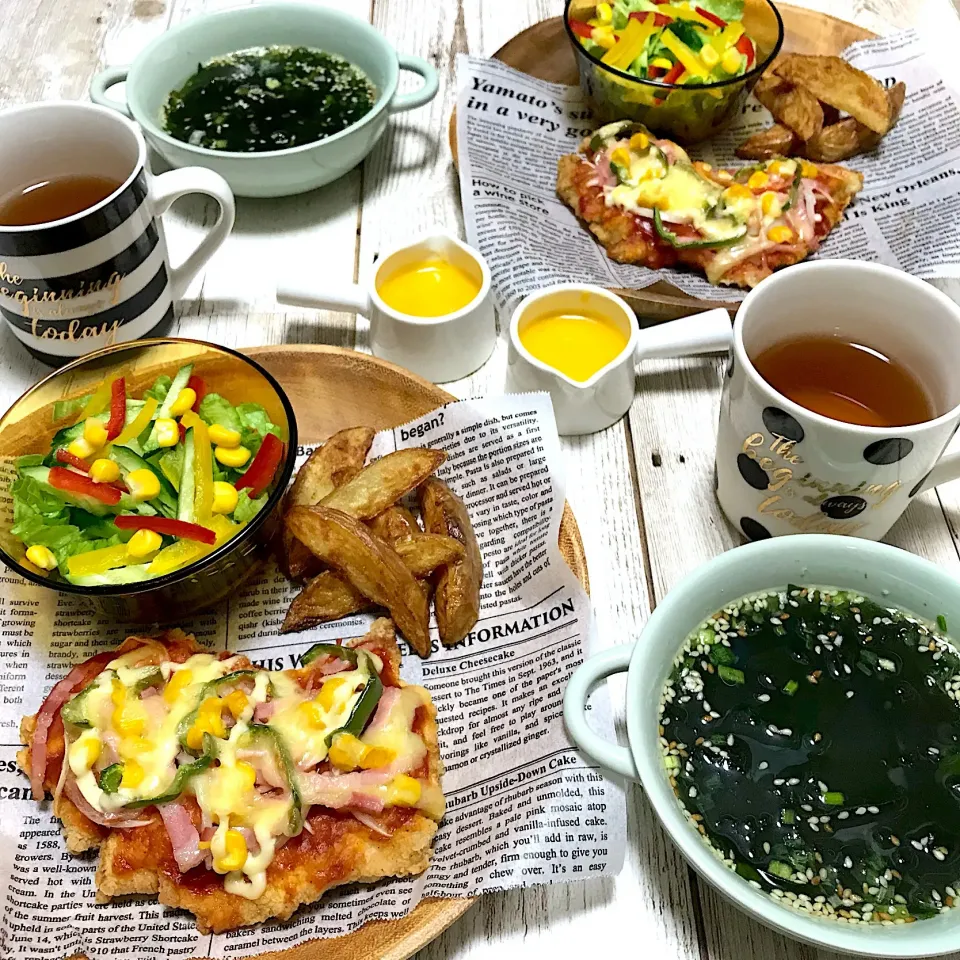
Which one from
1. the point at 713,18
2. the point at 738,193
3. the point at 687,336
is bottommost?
the point at 687,336

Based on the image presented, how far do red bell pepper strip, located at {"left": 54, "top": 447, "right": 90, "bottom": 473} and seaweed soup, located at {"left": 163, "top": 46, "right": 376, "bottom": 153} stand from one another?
3.27 ft

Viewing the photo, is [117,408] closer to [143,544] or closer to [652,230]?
[143,544]

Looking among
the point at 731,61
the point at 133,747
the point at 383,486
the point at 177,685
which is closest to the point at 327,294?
the point at 383,486

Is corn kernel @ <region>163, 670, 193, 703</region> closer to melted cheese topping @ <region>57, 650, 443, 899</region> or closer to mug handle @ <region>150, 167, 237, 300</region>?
melted cheese topping @ <region>57, 650, 443, 899</region>

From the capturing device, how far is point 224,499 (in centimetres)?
145

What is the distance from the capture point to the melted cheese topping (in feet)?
3.88

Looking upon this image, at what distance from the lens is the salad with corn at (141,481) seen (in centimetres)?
141

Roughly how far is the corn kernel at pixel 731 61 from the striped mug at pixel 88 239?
133 centimetres

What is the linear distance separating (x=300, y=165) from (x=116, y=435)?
872 millimetres

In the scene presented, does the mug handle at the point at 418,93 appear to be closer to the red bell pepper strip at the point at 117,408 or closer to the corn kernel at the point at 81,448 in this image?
the red bell pepper strip at the point at 117,408

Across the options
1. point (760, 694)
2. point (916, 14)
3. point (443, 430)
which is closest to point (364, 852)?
point (760, 694)

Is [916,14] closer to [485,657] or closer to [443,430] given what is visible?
[443,430]

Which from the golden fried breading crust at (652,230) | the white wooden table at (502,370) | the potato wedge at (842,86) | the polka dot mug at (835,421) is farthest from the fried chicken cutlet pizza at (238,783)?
the potato wedge at (842,86)

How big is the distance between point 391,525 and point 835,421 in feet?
2.47
